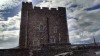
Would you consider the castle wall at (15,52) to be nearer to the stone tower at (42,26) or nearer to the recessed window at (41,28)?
the stone tower at (42,26)

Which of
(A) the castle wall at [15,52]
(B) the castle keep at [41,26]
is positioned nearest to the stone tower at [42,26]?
(B) the castle keep at [41,26]

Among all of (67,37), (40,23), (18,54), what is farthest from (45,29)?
(18,54)

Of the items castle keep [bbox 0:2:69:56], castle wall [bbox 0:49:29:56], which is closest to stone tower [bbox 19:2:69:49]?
castle keep [bbox 0:2:69:56]

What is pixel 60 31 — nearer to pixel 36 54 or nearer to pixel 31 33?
pixel 31 33

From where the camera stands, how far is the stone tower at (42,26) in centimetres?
3020

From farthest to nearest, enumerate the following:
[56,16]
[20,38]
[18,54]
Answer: [56,16] < [20,38] < [18,54]

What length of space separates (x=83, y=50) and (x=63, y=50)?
220cm

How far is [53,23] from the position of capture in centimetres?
3200

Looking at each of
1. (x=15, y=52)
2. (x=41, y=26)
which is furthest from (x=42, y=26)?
(x=15, y=52)

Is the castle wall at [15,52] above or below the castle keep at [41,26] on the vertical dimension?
below

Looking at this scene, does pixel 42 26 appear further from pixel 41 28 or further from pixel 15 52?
pixel 15 52

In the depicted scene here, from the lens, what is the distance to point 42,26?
31297 mm

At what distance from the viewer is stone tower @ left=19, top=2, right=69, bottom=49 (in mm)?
30203

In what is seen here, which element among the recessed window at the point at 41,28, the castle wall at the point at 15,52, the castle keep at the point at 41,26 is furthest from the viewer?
the recessed window at the point at 41,28
